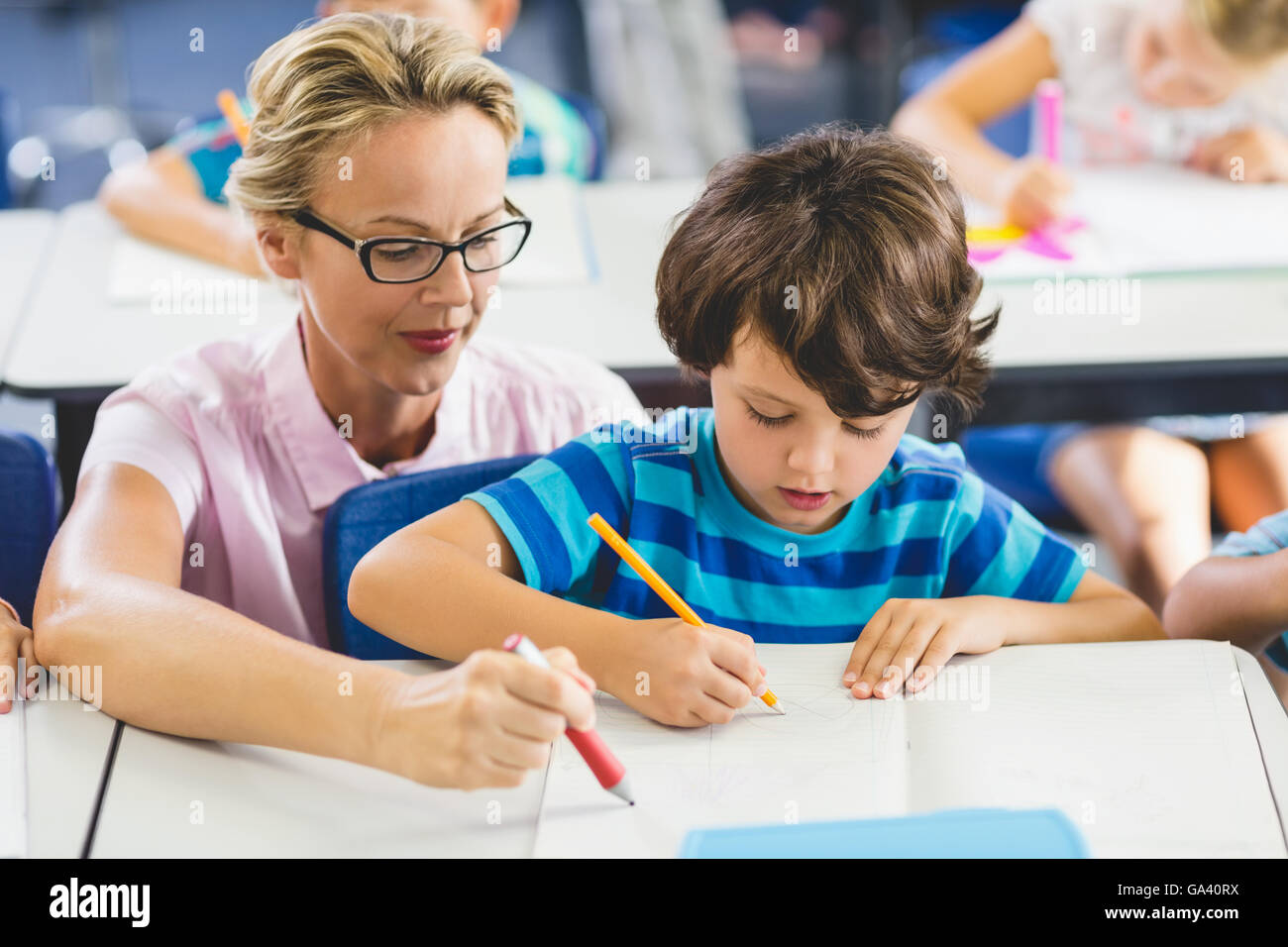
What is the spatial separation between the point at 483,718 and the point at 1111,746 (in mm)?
502

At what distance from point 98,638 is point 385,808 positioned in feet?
0.94

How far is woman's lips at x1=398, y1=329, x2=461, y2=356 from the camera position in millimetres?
1386

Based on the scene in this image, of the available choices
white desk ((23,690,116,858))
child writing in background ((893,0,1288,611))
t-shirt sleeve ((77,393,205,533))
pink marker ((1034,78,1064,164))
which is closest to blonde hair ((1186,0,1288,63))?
child writing in background ((893,0,1288,611))

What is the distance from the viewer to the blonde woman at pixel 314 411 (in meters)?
1.04

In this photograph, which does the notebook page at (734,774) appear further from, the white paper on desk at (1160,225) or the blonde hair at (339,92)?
the white paper on desk at (1160,225)

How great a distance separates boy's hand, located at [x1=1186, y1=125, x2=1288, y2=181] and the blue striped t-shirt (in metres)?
1.29

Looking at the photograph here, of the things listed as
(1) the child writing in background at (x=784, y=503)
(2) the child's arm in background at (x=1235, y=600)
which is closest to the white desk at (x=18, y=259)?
(1) the child writing in background at (x=784, y=503)

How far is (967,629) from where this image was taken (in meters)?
1.18

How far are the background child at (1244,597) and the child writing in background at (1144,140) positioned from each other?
0.45 meters

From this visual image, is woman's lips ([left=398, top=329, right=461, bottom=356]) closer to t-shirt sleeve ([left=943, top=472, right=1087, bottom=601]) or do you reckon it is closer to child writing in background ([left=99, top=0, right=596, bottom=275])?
t-shirt sleeve ([left=943, top=472, right=1087, bottom=601])

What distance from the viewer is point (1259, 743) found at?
3.47 feet
